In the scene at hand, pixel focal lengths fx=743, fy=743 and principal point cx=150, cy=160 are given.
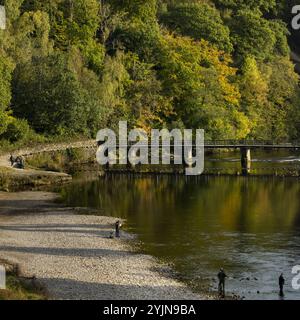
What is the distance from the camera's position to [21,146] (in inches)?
3595

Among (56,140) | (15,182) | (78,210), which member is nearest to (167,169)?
(56,140)

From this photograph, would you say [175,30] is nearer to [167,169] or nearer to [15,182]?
[167,169]

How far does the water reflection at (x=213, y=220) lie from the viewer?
4578 cm

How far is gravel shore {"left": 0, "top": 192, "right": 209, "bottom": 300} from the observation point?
40.7 meters

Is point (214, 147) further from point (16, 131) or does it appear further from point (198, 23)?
point (198, 23)

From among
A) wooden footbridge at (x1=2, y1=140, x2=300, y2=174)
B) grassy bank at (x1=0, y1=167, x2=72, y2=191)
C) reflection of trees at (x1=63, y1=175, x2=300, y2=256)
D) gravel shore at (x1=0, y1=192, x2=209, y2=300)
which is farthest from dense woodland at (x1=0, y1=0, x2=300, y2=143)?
gravel shore at (x1=0, y1=192, x2=209, y2=300)

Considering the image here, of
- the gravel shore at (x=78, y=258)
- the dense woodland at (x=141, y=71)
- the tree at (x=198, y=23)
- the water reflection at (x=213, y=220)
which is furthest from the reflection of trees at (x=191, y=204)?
the tree at (x=198, y=23)

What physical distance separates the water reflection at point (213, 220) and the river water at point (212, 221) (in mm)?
57

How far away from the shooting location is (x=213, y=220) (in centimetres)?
6212

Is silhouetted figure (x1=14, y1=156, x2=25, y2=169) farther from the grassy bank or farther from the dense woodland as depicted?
the dense woodland

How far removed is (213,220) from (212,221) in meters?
0.49

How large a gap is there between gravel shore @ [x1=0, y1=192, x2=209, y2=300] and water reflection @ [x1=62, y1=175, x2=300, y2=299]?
2.19 m
